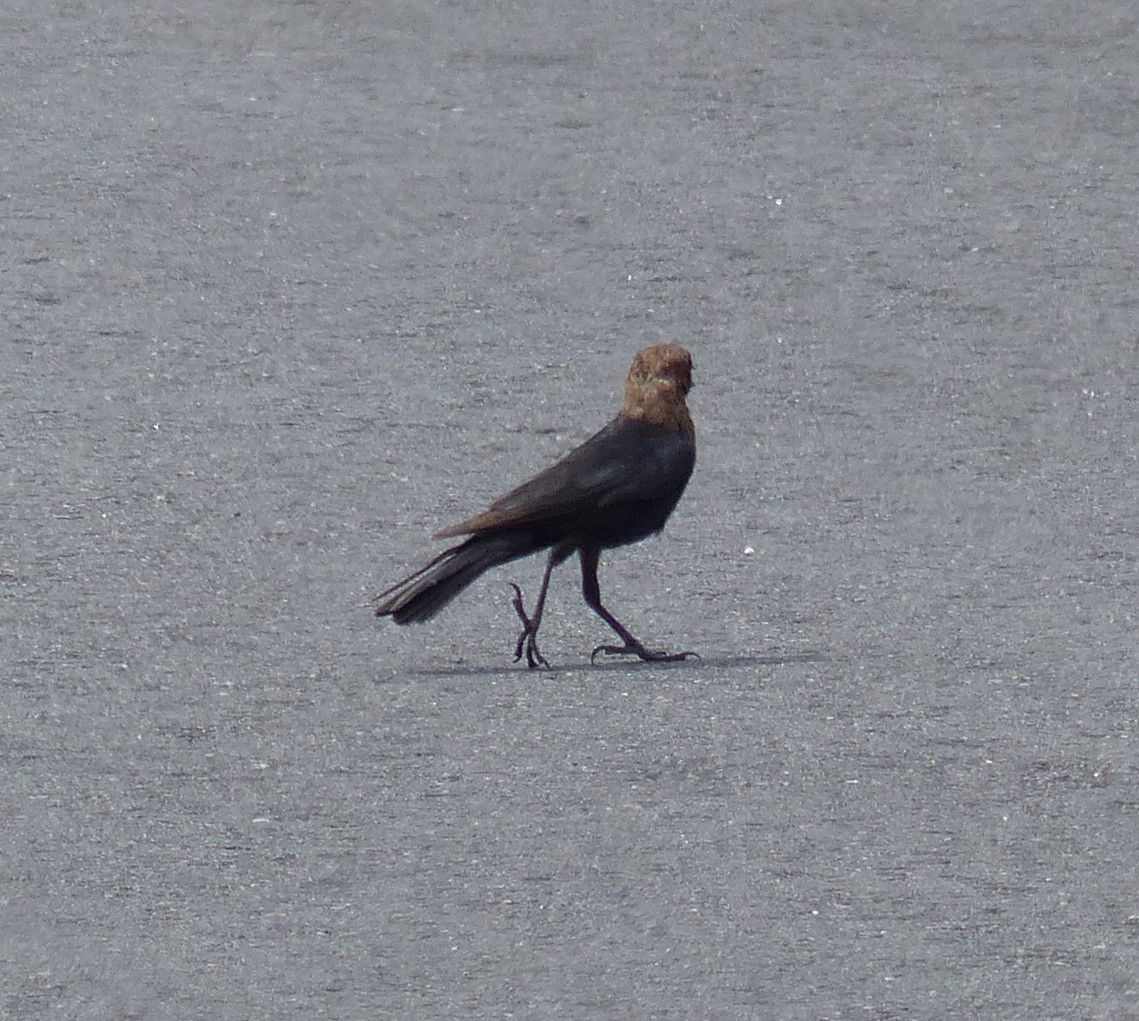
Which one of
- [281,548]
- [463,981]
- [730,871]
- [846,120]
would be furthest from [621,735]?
[846,120]

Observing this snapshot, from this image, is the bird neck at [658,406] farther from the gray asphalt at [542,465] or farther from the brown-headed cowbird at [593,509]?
the gray asphalt at [542,465]


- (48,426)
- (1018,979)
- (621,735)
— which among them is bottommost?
(48,426)

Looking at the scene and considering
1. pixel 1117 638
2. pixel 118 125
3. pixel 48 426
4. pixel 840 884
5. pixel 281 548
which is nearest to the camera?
pixel 840 884

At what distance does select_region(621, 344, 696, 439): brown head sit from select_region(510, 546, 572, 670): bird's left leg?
41cm

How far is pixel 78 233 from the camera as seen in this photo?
8.66 meters

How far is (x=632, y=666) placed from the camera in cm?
582

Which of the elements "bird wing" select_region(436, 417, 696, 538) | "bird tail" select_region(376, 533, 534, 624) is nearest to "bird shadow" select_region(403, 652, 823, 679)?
"bird tail" select_region(376, 533, 534, 624)

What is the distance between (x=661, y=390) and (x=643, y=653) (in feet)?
2.26

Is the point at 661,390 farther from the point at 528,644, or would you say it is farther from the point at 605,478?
the point at 528,644

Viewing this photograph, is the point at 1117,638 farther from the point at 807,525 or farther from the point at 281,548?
the point at 281,548

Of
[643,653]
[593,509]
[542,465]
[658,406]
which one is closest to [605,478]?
[593,509]

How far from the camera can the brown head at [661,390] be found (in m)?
6.04

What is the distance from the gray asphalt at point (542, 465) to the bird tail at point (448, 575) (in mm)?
182

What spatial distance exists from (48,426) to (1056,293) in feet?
11.2
